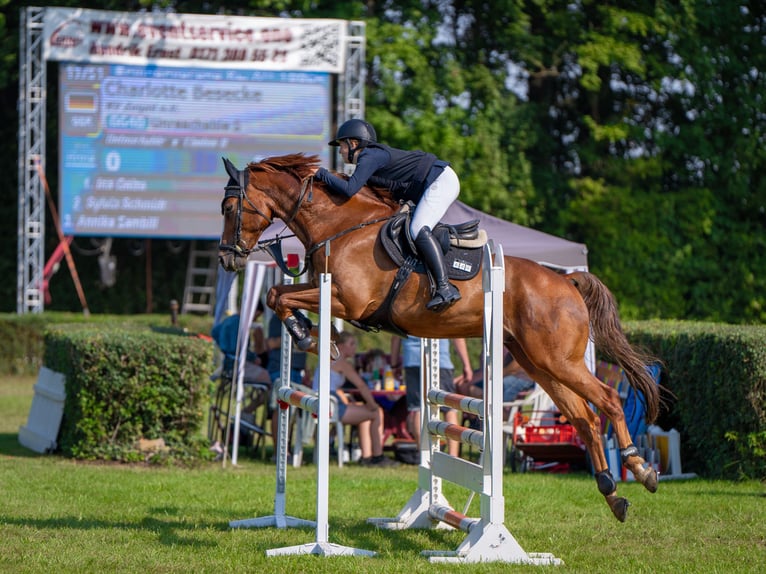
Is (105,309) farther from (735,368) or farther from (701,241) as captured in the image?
(735,368)

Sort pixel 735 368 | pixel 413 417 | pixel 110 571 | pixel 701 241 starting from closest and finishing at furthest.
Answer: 1. pixel 110 571
2. pixel 735 368
3. pixel 413 417
4. pixel 701 241

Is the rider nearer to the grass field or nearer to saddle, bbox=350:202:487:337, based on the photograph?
saddle, bbox=350:202:487:337

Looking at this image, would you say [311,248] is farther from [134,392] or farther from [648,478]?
[134,392]

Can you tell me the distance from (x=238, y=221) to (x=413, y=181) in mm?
1180

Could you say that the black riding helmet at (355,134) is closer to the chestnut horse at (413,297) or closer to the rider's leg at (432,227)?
the chestnut horse at (413,297)

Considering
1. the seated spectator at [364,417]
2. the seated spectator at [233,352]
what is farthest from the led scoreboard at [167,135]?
the seated spectator at [364,417]

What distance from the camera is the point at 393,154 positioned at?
6.92m

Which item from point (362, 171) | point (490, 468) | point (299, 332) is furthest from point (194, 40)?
Answer: point (490, 468)

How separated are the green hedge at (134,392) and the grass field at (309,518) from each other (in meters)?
0.29

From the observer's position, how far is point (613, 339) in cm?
726

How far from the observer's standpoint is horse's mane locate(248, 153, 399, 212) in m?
7.14

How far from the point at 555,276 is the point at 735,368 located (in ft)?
9.93

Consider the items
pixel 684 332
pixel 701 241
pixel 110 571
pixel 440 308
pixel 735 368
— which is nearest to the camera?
pixel 110 571

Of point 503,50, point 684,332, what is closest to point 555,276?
point 684,332
